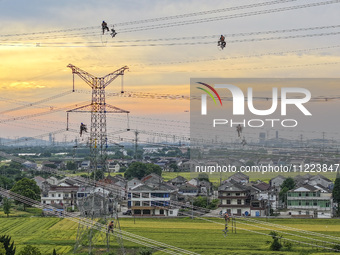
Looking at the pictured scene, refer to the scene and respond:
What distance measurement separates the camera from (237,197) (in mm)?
27344

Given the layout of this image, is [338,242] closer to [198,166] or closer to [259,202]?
[259,202]

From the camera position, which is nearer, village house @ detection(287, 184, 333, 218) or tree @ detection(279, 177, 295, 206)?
village house @ detection(287, 184, 333, 218)

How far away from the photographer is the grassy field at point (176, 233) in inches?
719

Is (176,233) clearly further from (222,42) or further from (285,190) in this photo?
(285,190)

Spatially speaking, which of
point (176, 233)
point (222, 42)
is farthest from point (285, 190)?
point (222, 42)

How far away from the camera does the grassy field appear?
59.9 ft

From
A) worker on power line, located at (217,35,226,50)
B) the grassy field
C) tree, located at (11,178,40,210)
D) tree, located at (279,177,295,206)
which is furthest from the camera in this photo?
tree, located at (11,178,40,210)

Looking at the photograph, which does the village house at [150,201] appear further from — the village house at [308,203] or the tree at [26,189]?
the village house at [308,203]

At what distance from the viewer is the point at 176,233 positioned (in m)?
21.7

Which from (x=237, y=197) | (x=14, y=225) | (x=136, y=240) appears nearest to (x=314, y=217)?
(x=237, y=197)

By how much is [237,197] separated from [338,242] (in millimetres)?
9105

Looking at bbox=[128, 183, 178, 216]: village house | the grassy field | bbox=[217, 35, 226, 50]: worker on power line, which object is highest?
bbox=[217, 35, 226, 50]: worker on power line

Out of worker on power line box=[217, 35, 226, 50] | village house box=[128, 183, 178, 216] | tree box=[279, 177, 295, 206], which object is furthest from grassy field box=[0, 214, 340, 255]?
worker on power line box=[217, 35, 226, 50]

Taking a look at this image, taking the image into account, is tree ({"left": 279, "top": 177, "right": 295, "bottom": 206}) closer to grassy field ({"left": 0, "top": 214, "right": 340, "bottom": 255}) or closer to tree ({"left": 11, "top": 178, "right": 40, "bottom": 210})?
grassy field ({"left": 0, "top": 214, "right": 340, "bottom": 255})
